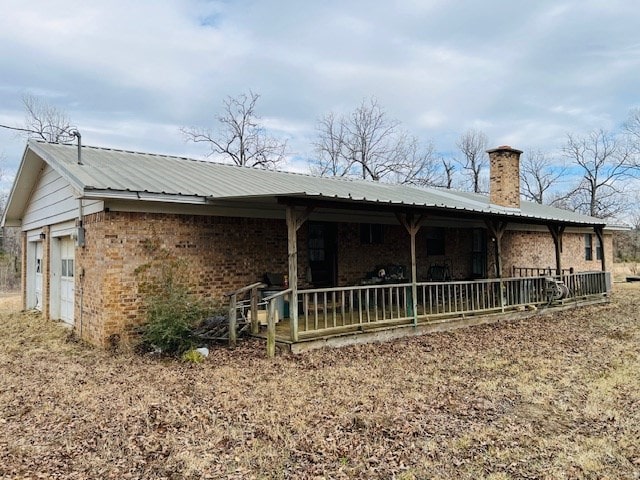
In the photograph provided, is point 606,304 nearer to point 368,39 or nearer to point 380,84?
point 368,39

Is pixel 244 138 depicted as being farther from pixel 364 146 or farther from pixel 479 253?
pixel 479 253

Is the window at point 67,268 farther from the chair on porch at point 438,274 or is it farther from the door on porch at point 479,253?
the door on porch at point 479,253

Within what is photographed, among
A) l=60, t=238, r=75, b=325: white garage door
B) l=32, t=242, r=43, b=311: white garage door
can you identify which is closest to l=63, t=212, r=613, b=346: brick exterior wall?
l=60, t=238, r=75, b=325: white garage door

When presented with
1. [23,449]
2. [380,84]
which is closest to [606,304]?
[23,449]

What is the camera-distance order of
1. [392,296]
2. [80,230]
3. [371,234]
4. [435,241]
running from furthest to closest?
[435,241]
[371,234]
[392,296]
[80,230]

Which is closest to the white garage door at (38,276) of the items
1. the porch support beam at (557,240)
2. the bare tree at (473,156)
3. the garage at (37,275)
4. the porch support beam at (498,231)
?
the garage at (37,275)

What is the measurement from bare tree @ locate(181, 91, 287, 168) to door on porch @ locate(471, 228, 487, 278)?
65.8 feet

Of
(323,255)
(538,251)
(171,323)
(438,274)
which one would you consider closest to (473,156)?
(538,251)

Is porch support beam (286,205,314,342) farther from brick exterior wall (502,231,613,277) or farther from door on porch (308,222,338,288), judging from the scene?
brick exterior wall (502,231,613,277)

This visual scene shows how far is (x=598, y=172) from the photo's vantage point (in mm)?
44156

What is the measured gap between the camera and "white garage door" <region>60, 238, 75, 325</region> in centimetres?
1074

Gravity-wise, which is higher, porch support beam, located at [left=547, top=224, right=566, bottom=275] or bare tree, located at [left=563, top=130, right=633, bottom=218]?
bare tree, located at [left=563, top=130, right=633, bottom=218]

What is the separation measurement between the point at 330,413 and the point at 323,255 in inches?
267

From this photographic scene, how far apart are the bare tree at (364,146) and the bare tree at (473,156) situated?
10.4 m
